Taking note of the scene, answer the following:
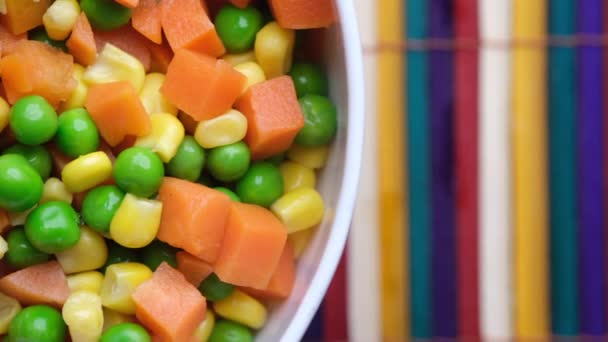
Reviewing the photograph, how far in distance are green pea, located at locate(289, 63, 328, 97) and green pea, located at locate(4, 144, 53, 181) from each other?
316mm

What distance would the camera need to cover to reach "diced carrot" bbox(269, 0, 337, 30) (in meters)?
1.07

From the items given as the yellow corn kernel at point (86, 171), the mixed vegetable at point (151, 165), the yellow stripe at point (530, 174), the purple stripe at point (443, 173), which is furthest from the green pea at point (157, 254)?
the yellow stripe at point (530, 174)

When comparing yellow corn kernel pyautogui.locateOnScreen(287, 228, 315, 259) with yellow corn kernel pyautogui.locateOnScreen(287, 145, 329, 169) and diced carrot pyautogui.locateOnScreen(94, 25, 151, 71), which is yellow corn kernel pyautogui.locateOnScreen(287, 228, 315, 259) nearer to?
yellow corn kernel pyautogui.locateOnScreen(287, 145, 329, 169)

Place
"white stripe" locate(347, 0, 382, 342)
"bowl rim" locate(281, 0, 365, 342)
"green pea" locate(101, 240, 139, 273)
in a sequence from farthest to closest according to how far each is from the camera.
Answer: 1. "white stripe" locate(347, 0, 382, 342)
2. "green pea" locate(101, 240, 139, 273)
3. "bowl rim" locate(281, 0, 365, 342)

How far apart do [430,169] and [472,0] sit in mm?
267

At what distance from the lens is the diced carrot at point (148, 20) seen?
1.09 metres

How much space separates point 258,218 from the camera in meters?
1.07

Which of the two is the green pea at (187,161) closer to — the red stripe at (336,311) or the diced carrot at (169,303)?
the diced carrot at (169,303)

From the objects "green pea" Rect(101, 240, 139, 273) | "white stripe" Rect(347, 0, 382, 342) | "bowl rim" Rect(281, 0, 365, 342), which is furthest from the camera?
"white stripe" Rect(347, 0, 382, 342)

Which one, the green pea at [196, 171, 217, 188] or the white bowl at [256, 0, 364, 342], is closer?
the white bowl at [256, 0, 364, 342]

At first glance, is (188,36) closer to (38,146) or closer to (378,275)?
(38,146)

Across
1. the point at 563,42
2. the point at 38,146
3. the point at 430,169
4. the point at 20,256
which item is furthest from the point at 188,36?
the point at 563,42

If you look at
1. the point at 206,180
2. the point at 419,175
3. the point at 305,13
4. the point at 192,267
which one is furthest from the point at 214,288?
the point at 419,175

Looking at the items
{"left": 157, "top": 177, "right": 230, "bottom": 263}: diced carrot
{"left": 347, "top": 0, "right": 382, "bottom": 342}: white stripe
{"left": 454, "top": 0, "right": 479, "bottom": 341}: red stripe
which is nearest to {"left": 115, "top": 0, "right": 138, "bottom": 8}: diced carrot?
{"left": 157, "top": 177, "right": 230, "bottom": 263}: diced carrot
